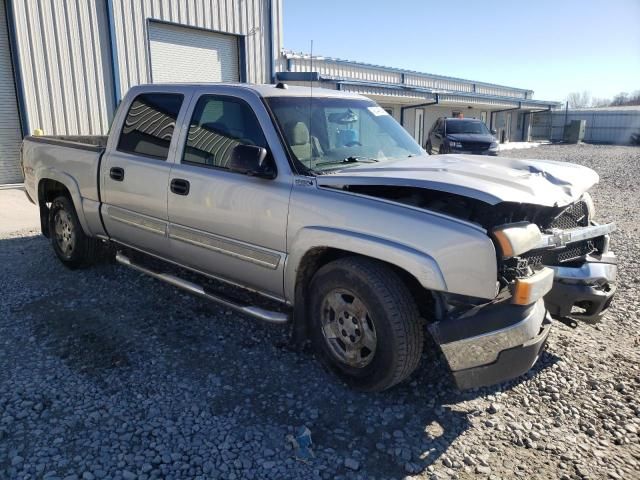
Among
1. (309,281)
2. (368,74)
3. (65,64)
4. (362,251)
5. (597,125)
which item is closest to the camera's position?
(362,251)

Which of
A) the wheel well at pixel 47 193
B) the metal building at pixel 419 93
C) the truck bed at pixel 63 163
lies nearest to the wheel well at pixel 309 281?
the truck bed at pixel 63 163

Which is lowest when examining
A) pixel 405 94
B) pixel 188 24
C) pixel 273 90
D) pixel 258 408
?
pixel 258 408

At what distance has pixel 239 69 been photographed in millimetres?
15430

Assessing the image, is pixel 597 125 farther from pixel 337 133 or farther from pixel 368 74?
pixel 337 133

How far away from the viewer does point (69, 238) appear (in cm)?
580

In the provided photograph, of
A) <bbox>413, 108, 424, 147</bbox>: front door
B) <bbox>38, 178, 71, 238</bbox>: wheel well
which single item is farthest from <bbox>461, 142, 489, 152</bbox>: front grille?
<bbox>38, 178, 71, 238</bbox>: wheel well

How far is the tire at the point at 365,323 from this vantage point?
10.1 ft

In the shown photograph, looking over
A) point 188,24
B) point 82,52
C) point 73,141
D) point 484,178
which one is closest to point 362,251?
point 484,178

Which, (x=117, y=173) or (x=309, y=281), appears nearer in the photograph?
(x=309, y=281)

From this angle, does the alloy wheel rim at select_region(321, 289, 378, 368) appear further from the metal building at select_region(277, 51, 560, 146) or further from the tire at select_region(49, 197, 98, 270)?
the metal building at select_region(277, 51, 560, 146)

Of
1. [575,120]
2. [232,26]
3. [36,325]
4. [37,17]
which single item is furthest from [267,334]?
[575,120]

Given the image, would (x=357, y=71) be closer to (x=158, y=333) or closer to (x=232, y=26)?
(x=232, y=26)

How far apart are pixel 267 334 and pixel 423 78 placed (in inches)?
1130

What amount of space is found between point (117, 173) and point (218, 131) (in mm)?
1348
